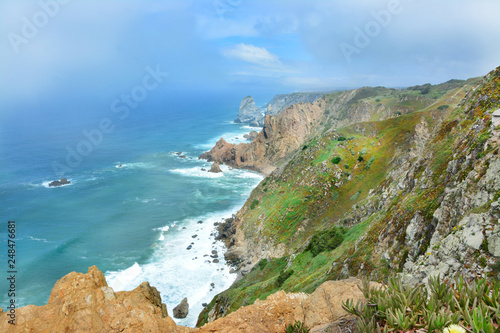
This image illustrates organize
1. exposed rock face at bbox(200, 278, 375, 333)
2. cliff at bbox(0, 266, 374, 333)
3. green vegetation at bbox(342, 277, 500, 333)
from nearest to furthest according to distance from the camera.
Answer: green vegetation at bbox(342, 277, 500, 333) < exposed rock face at bbox(200, 278, 375, 333) < cliff at bbox(0, 266, 374, 333)

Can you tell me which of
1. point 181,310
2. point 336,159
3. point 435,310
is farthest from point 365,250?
point 336,159

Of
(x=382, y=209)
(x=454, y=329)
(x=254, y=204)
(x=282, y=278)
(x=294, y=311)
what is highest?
(x=454, y=329)

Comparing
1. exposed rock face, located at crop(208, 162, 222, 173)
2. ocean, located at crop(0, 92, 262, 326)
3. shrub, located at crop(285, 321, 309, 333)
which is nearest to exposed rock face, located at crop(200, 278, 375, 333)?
shrub, located at crop(285, 321, 309, 333)

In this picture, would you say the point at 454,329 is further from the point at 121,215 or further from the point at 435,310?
the point at 121,215

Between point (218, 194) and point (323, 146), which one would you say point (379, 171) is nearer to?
point (323, 146)

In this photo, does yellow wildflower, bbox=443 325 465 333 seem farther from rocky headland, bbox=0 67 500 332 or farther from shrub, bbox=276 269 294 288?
shrub, bbox=276 269 294 288

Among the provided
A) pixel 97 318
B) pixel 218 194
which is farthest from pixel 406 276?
pixel 218 194

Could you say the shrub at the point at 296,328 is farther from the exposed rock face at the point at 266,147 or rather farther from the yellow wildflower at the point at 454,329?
the exposed rock face at the point at 266,147
